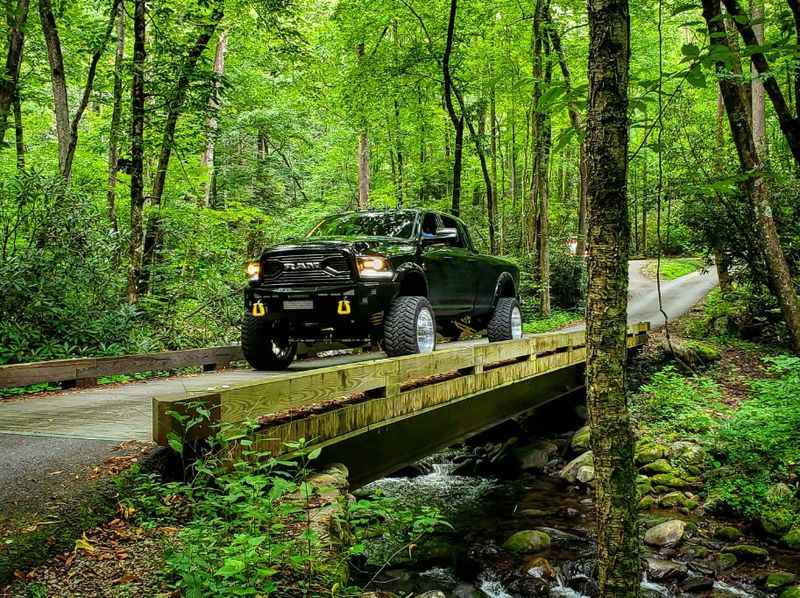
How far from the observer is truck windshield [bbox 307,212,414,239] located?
821 centimetres

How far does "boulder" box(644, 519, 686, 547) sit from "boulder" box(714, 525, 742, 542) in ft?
1.28

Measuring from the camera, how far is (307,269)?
703 cm

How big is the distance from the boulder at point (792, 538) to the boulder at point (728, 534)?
0.48 m

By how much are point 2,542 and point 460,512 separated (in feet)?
22.3

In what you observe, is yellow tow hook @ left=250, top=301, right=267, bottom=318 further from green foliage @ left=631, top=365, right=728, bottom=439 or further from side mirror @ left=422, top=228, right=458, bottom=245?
green foliage @ left=631, top=365, right=728, bottom=439

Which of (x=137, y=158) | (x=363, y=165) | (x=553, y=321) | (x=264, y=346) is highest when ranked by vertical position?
(x=363, y=165)

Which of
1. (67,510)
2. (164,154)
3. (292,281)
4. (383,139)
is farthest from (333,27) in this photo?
(67,510)

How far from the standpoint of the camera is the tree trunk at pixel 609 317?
3359 mm

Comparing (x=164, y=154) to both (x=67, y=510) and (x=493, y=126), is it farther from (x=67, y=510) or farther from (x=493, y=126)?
(x=493, y=126)

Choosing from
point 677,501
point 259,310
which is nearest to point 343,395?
point 259,310

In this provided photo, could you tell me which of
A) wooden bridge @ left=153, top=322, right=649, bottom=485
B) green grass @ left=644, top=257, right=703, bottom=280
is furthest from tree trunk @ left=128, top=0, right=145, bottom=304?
green grass @ left=644, top=257, right=703, bottom=280

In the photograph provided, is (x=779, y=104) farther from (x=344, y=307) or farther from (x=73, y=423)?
(x=73, y=423)

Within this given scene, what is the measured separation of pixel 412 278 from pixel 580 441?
234 inches

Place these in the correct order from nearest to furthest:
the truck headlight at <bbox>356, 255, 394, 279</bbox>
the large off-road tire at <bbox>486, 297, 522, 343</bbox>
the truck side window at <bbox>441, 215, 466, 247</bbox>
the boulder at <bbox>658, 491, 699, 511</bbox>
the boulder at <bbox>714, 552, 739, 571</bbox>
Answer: the boulder at <bbox>714, 552, 739, 571</bbox> < the truck headlight at <bbox>356, 255, 394, 279</bbox> < the boulder at <bbox>658, 491, 699, 511</bbox> < the truck side window at <bbox>441, 215, 466, 247</bbox> < the large off-road tire at <bbox>486, 297, 522, 343</bbox>
